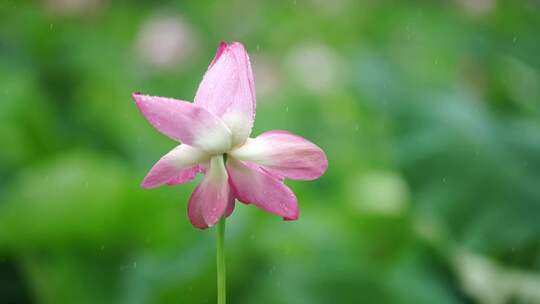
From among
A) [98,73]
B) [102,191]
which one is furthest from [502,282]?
[98,73]

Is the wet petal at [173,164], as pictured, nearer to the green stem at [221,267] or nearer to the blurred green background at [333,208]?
the green stem at [221,267]

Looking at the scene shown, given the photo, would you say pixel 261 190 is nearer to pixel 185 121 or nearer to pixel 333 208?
pixel 185 121

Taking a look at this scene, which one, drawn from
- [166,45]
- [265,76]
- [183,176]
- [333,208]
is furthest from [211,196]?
[265,76]

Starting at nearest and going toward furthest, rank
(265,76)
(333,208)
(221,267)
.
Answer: (221,267)
(333,208)
(265,76)

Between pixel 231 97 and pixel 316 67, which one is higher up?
pixel 231 97

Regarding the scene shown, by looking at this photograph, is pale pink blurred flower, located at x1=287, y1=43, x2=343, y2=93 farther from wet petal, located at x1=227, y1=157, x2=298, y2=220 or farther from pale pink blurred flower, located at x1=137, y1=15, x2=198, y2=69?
wet petal, located at x1=227, y1=157, x2=298, y2=220
